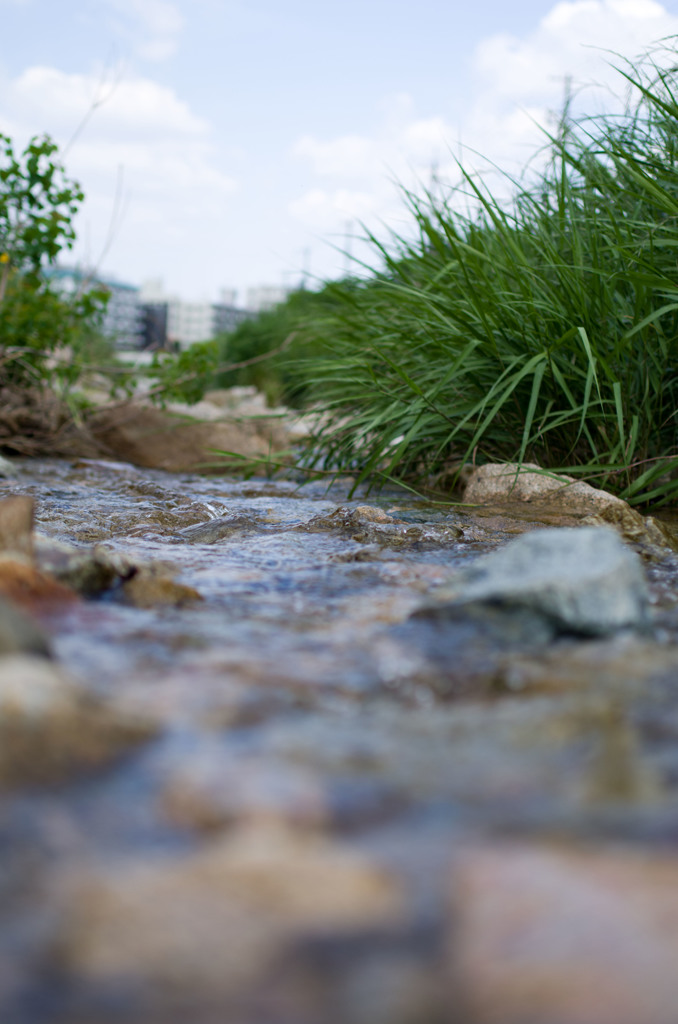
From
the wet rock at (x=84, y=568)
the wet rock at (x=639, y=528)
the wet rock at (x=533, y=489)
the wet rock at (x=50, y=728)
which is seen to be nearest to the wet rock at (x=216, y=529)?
the wet rock at (x=84, y=568)

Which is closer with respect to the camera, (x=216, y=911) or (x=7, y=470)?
(x=216, y=911)

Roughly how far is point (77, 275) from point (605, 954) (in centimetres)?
532

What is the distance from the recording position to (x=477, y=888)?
0.68 m

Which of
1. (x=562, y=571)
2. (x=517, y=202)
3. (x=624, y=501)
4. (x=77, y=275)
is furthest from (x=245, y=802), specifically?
(x=77, y=275)

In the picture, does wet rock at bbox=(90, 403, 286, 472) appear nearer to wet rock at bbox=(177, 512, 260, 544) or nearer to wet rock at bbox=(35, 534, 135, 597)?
wet rock at bbox=(177, 512, 260, 544)

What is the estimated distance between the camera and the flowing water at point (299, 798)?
0.59 m

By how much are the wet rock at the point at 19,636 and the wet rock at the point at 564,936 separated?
23.1 inches

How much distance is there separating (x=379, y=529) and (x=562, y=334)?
977 millimetres

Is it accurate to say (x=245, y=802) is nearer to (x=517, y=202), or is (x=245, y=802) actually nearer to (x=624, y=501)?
(x=624, y=501)

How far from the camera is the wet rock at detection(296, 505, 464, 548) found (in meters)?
2.11

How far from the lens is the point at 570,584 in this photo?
124 cm

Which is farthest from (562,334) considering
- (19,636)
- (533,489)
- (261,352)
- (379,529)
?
(261,352)

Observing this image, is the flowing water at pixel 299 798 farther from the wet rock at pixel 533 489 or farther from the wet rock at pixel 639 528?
the wet rock at pixel 533 489

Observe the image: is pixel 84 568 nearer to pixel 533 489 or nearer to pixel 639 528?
pixel 639 528
